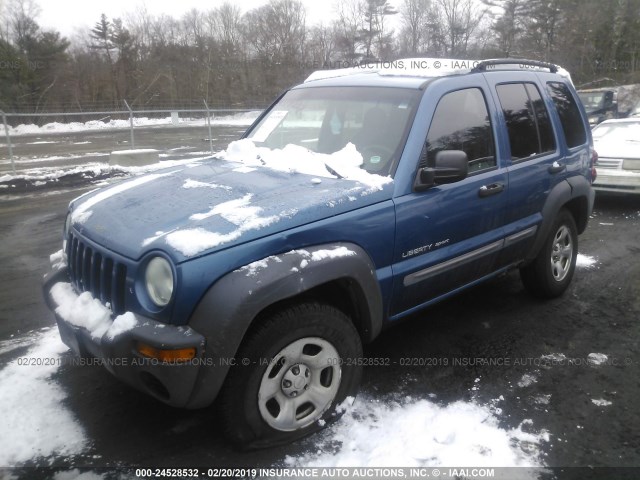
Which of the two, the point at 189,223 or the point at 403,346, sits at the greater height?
the point at 189,223

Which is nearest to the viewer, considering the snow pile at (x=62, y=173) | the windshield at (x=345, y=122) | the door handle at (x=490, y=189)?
the windshield at (x=345, y=122)

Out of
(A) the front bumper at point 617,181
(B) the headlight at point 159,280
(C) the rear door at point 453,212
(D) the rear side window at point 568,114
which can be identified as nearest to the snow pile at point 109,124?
(A) the front bumper at point 617,181

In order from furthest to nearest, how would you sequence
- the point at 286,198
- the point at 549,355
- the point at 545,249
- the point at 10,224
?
the point at 10,224 → the point at 545,249 → the point at 549,355 → the point at 286,198

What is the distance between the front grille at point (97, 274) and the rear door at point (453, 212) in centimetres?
149

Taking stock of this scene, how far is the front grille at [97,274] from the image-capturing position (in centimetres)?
238

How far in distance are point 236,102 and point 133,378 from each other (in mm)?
37868

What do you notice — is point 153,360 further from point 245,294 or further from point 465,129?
point 465,129

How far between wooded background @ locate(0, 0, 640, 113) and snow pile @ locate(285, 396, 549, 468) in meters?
32.3

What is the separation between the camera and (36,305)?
4.45 metres

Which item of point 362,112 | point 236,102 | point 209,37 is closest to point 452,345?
point 362,112

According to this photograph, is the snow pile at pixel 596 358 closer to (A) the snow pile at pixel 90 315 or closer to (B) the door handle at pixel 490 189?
(B) the door handle at pixel 490 189

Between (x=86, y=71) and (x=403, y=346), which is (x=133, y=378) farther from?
(x=86, y=71)


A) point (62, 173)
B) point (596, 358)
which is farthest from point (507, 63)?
point (62, 173)

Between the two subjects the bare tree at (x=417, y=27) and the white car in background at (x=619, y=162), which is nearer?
the white car in background at (x=619, y=162)
